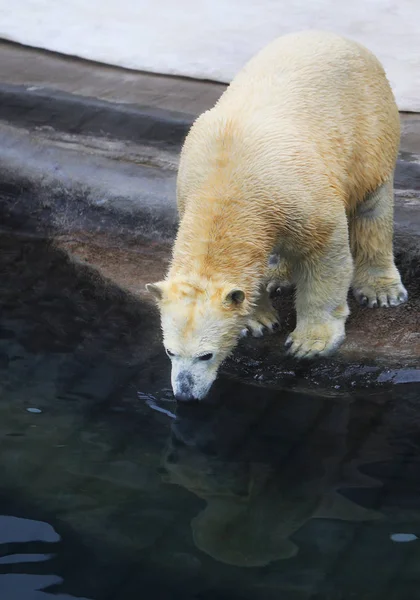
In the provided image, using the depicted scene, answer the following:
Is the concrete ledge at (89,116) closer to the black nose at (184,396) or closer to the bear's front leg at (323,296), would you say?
the bear's front leg at (323,296)

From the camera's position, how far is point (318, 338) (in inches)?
159

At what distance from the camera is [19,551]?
10.1 ft

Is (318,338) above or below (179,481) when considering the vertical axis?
above

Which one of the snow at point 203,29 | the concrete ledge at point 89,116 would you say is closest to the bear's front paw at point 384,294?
the concrete ledge at point 89,116

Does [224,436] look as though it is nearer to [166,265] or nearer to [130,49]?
[166,265]

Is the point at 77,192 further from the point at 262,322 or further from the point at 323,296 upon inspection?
the point at 323,296

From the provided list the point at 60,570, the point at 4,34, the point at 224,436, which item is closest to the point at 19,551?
the point at 60,570

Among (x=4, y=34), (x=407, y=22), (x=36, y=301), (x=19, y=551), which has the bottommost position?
(x=19, y=551)

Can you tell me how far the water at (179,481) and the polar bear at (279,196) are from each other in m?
0.32

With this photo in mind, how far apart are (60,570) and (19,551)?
6.7 inches

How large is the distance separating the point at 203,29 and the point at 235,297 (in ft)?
11.9

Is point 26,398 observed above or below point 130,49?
below

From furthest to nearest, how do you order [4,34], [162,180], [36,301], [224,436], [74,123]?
1. [4,34]
2. [74,123]
3. [162,180]
4. [36,301]
5. [224,436]

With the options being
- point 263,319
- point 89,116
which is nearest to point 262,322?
point 263,319
